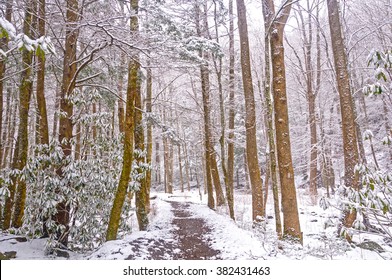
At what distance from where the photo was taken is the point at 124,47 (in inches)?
210

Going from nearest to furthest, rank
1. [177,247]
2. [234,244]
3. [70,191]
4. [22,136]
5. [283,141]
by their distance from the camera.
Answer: [70,191] → [234,244] → [283,141] → [177,247] → [22,136]

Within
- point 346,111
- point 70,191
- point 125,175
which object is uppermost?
point 346,111

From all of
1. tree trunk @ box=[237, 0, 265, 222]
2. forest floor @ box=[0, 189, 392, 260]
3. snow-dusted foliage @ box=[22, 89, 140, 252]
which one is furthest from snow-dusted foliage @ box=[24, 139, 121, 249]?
tree trunk @ box=[237, 0, 265, 222]

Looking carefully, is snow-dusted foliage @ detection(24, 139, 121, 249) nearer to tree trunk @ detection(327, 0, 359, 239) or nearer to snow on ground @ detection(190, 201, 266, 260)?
snow on ground @ detection(190, 201, 266, 260)

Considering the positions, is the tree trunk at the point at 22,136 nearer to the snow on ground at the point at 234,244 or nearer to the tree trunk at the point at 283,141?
the snow on ground at the point at 234,244

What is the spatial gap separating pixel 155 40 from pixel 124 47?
2.15ft

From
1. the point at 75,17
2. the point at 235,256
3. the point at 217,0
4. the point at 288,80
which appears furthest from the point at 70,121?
the point at 288,80

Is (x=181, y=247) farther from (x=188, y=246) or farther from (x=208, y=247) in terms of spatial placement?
(x=208, y=247)

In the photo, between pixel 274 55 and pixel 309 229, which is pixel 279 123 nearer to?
pixel 274 55

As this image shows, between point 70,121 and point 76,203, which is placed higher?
point 70,121

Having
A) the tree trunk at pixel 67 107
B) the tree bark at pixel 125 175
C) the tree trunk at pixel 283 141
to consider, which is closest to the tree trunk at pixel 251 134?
the tree trunk at pixel 283 141

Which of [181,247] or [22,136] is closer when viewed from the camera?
[181,247]

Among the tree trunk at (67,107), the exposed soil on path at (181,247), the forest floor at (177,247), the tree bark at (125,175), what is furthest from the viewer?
the tree trunk at (67,107)

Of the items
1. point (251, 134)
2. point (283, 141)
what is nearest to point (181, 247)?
point (283, 141)
